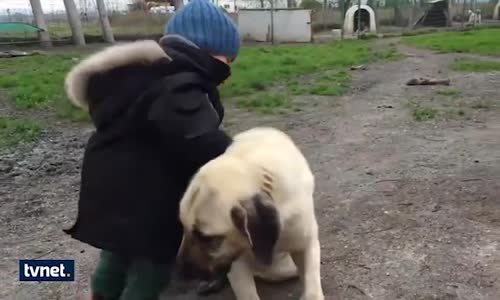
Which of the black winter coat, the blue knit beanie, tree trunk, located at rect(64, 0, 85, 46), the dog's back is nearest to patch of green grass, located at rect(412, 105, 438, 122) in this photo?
the dog's back

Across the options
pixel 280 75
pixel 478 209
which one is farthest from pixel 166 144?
pixel 280 75

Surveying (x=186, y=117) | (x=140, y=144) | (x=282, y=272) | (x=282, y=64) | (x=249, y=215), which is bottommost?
(x=282, y=64)

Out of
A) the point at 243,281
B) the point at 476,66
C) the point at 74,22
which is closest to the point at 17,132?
the point at 243,281

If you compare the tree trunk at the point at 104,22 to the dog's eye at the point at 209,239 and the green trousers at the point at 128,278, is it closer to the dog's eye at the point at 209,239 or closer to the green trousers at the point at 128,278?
the green trousers at the point at 128,278

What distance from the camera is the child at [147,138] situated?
199 centimetres

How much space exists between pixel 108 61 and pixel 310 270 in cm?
106

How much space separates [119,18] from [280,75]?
1105 centimetres

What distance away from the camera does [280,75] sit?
31.8 ft

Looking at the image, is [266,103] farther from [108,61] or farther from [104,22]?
[104,22]

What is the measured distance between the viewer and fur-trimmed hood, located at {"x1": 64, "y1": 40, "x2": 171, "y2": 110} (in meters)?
2.04

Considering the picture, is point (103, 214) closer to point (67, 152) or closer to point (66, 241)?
point (66, 241)

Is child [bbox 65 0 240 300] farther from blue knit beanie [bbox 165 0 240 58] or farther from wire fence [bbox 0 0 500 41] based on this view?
wire fence [bbox 0 0 500 41]

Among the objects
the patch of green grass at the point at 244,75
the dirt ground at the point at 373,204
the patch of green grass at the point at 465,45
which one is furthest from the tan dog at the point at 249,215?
the patch of green grass at the point at 465,45

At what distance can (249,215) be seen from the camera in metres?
1.80
